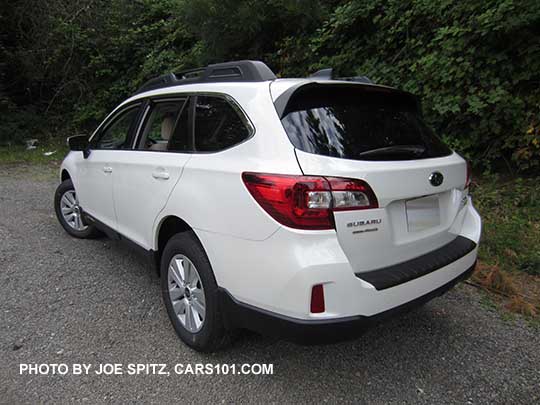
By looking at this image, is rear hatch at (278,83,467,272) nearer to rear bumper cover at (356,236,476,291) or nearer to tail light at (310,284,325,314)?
rear bumper cover at (356,236,476,291)

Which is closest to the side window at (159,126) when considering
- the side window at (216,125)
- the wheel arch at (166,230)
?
the side window at (216,125)

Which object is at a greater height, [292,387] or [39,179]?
[39,179]

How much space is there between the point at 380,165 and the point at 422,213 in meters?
0.44

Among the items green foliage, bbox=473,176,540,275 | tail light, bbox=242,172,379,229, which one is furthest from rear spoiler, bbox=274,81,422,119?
green foliage, bbox=473,176,540,275

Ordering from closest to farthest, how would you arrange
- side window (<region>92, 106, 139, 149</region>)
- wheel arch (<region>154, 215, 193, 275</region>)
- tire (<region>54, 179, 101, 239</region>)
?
wheel arch (<region>154, 215, 193, 275</region>)
side window (<region>92, 106, 139, 149</region>)
tire (<region>54, 179, 101, 239</region>)

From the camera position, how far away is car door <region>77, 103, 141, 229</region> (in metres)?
3.35

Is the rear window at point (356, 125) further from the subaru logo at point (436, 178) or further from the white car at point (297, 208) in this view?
the subaru logo at point (436, 178)

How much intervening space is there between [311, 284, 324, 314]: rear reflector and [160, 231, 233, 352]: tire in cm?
63

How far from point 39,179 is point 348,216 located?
7.51 m

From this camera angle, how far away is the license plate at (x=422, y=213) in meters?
2.13

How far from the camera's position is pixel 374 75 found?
5918mm

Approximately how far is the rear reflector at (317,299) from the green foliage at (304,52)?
395 centimetres

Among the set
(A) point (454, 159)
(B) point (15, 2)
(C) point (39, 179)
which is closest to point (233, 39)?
(C) point (39, 179)

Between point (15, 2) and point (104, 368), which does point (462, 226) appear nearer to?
point (104, 368)
